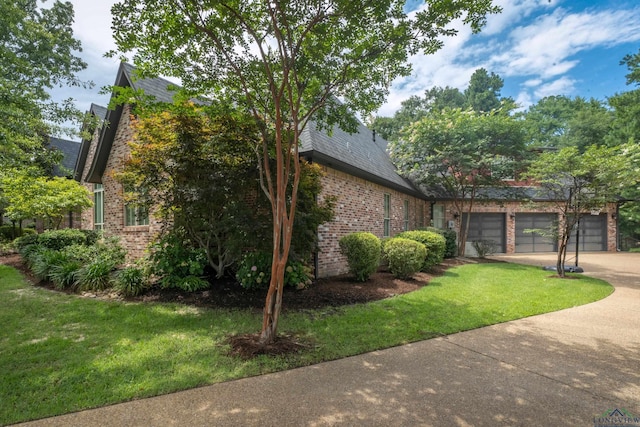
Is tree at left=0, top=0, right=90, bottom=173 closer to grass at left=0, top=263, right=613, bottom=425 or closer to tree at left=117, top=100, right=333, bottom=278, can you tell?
tree at left=117, top=100, right=333, bottom=278

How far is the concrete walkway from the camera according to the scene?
2412 millimetres

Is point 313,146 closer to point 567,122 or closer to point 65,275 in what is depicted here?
point 65,275

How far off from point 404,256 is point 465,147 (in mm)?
7128

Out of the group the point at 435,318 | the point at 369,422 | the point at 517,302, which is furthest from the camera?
the point at 517,302

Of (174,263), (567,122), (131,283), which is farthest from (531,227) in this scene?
(131,283)

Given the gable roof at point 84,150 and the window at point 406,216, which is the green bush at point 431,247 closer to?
the window at point 406,216

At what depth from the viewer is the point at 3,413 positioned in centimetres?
248

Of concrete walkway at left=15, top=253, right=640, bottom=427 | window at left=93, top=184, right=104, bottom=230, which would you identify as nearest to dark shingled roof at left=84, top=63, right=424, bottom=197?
window at left=93, top=184, right=104, bottom=230

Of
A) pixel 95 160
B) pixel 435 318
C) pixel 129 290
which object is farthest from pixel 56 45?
pixel 435 318

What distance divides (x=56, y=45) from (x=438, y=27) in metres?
9.96

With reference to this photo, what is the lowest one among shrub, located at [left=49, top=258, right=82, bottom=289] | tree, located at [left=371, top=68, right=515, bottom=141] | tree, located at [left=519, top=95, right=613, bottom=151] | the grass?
the grass

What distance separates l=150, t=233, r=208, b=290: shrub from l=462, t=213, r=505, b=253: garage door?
48.9 feet

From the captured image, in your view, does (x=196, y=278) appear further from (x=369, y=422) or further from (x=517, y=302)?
(x=517, y=302)

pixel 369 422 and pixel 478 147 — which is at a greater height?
pixel 478 147
